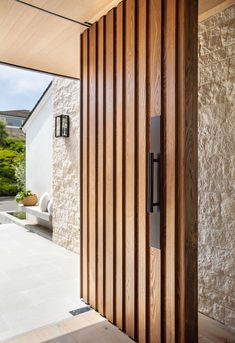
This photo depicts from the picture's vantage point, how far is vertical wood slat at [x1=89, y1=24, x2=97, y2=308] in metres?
2.55

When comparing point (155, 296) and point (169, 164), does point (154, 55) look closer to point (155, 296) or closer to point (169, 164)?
point (169, 164)

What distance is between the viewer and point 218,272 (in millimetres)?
2404

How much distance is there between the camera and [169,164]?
1.80 meters

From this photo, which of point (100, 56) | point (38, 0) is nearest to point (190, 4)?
point (100, 56)

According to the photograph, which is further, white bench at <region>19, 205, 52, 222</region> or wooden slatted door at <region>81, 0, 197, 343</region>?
white bench at <region>19, 205, 52, 222</region>

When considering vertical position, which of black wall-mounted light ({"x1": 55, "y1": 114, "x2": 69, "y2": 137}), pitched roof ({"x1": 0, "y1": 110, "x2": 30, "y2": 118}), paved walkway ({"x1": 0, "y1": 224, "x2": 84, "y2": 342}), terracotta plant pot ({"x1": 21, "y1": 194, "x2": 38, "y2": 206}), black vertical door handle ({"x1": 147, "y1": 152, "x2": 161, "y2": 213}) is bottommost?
paved walkway ({"x1": 0, "y1": 224, "x2": 84, "y2": 342})

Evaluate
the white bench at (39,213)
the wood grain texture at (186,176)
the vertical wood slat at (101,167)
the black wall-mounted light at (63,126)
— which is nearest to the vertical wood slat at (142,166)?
the wood grain texture at (186,176)

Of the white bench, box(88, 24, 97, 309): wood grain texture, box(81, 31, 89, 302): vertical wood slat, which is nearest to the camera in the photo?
box(88, 24, 97, 309): wood grain texture

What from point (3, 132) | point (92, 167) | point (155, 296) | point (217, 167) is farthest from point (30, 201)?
point (3, 132)

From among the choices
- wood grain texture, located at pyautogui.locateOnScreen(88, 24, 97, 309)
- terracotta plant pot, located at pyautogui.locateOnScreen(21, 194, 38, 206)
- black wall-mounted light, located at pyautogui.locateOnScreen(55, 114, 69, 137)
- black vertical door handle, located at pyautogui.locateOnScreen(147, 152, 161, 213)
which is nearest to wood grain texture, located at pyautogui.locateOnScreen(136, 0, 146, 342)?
black vertical door handle, located at pyautogui.locateOnScreen(147, 152, 161, 213)

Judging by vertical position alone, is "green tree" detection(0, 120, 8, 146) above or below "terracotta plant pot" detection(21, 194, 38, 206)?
above

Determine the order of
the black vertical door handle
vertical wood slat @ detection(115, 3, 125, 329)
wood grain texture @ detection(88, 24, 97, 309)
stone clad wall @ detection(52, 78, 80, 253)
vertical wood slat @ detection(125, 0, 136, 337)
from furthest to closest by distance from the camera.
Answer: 1. stone clad wall @ detection(52, 78, 80, 253)
2. wood grain texture @ detection(88, 24, 97, 309)
3. vertical wood slat @ detection(115, 3, 125, 329)
4. vertical wood slat @ detection(125, 0, 136, 337)
5. the black vertical door handle

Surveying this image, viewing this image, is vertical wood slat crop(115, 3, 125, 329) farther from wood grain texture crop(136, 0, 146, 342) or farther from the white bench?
the white bench

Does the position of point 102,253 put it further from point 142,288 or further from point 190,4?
point 190,4
